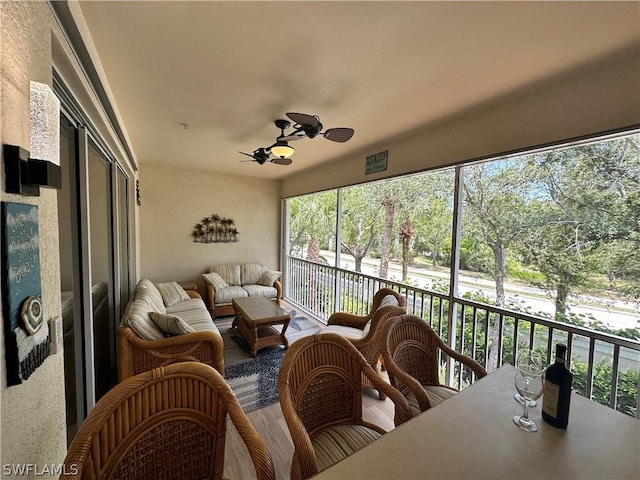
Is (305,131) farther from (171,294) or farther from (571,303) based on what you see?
(171,294)

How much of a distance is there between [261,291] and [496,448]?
4311 mm

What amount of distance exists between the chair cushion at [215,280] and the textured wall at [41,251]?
364 centimetres

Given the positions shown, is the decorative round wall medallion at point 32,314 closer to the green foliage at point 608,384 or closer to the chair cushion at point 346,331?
the chair cushion at point 346,331

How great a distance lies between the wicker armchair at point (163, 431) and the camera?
2.93ft

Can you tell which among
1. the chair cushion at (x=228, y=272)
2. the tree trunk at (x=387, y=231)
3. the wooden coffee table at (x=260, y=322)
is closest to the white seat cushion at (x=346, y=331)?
the wooden coffee table at (x=260, y=322)

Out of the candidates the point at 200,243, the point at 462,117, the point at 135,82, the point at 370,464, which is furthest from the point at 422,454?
the point at 200,243

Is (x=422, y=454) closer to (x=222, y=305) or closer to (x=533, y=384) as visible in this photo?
(x=533, y=384)

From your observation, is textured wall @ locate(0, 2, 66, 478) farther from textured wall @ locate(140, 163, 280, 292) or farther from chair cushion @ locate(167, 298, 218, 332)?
textured wall @ locate(140, 163, 280, 292)

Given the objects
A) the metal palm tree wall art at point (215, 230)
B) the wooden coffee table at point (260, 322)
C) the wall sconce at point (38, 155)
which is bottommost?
the wooden coffee table at point (260, 322)

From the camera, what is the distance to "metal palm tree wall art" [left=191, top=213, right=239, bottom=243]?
5203mm

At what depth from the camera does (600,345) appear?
5.83 ft

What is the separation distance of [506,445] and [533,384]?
0.30 metres

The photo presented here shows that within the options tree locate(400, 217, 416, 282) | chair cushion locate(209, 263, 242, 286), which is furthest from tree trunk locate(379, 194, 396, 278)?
chair cushion locate(209, 263, 242, 286)

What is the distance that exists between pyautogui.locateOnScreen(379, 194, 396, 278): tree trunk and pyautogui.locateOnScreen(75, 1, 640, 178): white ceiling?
2750mm
